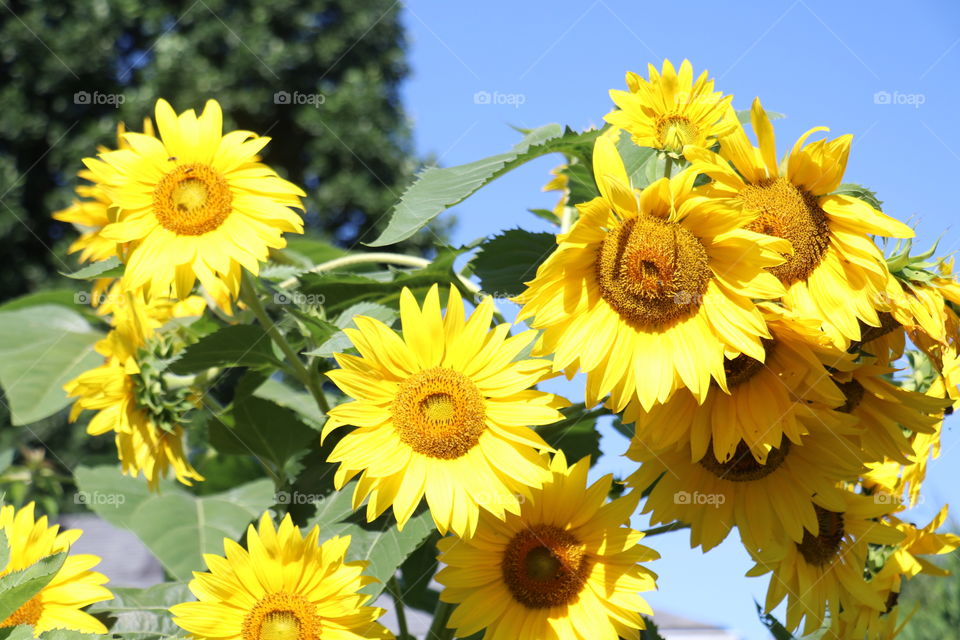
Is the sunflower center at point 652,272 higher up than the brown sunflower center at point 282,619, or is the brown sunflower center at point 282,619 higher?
the sunflower center at point 652,272

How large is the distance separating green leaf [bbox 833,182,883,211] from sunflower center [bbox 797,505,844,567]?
28cm

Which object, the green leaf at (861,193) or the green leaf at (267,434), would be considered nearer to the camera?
the green leaf at (861,193)

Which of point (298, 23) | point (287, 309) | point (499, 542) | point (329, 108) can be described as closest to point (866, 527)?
point (499, 542)

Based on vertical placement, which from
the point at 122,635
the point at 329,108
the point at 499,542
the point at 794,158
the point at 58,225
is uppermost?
the point at 329,108

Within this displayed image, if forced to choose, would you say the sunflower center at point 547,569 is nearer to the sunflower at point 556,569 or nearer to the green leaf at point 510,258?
the sunflower at point 556,569

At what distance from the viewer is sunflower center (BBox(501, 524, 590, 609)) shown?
69cm

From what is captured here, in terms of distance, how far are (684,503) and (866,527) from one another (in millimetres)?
215

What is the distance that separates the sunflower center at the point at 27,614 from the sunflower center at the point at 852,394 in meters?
0.65

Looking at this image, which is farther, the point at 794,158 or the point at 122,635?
the point at 122,635

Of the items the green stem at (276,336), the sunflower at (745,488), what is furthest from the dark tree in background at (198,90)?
the sunflower at (745,488)

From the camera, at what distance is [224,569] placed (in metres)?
0.68

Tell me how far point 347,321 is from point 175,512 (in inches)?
21.0

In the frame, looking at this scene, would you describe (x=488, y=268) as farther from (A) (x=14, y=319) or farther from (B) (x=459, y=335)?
(A) (x=14, y=319)

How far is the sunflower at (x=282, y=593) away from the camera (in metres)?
0.66
